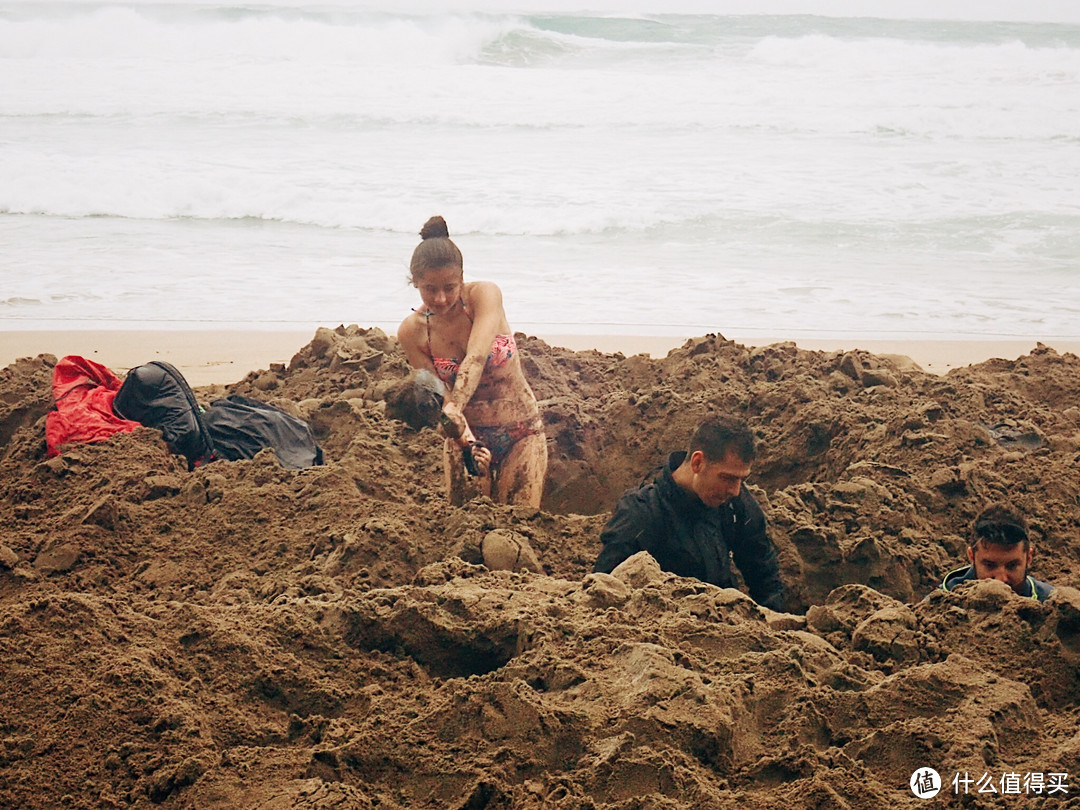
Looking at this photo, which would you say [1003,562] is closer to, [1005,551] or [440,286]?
[1005,551]

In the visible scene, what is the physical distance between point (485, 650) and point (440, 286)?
1.88 metres

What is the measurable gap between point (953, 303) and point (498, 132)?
10.9m

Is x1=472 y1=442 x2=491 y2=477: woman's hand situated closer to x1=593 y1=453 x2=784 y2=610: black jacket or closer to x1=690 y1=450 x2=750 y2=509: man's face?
x1=593 y1=453 x2=784 y2=610: black jacket

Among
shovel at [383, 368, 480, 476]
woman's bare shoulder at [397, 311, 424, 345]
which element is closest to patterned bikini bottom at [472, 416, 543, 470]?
woman's bare shoulder at [397, 311, 424, 345]

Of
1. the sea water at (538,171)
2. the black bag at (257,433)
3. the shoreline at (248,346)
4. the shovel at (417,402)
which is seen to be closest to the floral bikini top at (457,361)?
the black bag at (257,433)

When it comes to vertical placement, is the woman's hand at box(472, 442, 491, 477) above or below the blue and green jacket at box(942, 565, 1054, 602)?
above

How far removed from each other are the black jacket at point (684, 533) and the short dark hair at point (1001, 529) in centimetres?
75

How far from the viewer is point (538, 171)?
53.9 ft

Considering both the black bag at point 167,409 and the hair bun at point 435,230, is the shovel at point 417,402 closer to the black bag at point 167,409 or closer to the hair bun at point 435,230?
the black bag at point 167,409

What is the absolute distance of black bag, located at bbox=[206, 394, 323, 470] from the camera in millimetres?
5508

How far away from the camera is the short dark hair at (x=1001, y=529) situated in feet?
12.6

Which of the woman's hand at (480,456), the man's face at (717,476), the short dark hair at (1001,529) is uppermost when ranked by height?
the man's face at (717,476)

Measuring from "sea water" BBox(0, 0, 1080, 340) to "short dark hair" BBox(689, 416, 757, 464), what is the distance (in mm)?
4469

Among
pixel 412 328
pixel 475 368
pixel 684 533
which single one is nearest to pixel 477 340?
pixel 475 368
